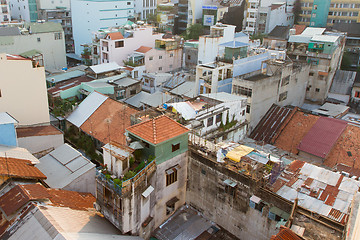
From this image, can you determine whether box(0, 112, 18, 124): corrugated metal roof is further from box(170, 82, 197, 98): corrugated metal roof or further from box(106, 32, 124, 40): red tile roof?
box(106, 32, 124, 40): red tile roof

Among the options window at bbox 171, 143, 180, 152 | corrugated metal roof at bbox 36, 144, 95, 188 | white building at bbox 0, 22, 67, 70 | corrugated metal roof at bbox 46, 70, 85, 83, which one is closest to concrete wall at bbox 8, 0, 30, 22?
white building at bbox 0, 22, 67, 70

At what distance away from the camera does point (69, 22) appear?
70750 mm

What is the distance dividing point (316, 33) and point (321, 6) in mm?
24034

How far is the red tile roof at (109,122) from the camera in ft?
92.4

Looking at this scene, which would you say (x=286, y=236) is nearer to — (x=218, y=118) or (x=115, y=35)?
(x=218, y=118)

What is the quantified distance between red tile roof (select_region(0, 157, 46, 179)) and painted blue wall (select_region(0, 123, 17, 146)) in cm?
271

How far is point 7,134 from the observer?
22.7 m

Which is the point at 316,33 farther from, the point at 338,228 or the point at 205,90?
the point at 338,228

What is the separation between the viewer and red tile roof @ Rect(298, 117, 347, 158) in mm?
27688

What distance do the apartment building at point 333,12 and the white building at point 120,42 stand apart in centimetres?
3941

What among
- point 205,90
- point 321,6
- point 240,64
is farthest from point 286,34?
point 205,90

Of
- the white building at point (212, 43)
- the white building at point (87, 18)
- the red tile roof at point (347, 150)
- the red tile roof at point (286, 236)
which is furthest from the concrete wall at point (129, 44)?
the red tile roof at point (286, 236)

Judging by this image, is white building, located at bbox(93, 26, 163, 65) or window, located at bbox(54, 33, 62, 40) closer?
white building, located at bbox(93, 26, 163, 65)


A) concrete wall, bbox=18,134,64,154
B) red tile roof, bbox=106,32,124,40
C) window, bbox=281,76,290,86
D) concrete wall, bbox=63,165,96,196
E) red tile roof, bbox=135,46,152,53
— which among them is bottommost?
concrete wall, bbox=63,165,96,196
